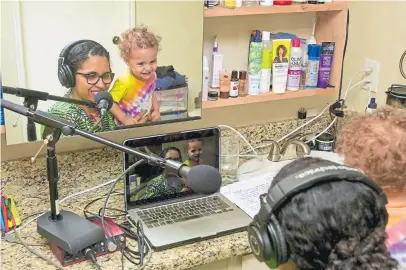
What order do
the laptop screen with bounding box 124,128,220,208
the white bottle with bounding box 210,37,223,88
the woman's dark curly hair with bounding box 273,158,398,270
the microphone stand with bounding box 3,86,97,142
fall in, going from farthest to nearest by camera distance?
the white bottle with bounding box 210,37,223,88, the laptop screen with bounding box 124,128,220,208, the microphone stand with bounding box 3,86,97,142, the woman's dark curly hair with bounding box 273,158,398,270

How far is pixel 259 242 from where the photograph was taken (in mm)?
848

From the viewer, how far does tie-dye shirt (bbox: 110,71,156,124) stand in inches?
63.8

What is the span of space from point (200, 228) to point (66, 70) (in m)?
0.57

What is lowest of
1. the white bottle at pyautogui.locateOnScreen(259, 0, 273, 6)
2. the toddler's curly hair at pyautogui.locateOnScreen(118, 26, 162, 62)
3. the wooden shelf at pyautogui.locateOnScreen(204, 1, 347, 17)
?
the toddler's curly hair at pyautogui.locateOnScreen(118, 26, 162, 62)

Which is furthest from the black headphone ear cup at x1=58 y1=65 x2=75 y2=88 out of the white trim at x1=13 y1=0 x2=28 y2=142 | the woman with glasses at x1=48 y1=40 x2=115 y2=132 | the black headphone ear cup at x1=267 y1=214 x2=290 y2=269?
the black headphone ear cup at x1=267 y1=214 x2=290 y2=269

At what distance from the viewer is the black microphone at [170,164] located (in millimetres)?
1112

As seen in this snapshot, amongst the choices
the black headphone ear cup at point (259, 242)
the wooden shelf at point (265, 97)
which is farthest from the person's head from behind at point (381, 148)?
the wooden shelf at point (265, 97)

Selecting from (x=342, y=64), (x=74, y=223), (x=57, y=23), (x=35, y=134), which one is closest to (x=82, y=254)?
(x=74, y=223)

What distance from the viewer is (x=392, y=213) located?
1.19 meters

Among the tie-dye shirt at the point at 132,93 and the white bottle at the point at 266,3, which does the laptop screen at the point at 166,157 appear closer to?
the tie-dye shirt at the point at 132,93

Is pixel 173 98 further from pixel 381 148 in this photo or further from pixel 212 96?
pixel 381 148

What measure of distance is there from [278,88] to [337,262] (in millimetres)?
1125

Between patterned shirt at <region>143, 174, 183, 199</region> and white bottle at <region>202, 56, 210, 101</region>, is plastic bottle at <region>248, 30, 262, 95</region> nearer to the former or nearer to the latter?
white bottle at <region>202, 56, 210, 101</region>

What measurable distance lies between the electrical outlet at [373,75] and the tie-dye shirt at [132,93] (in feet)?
2.75
